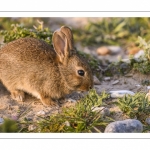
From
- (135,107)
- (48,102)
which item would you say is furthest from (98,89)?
(135,107)

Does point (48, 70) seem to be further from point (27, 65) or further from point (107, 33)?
point (107, 33)

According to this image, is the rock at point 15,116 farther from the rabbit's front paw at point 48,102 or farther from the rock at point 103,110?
the rock at point 103,110

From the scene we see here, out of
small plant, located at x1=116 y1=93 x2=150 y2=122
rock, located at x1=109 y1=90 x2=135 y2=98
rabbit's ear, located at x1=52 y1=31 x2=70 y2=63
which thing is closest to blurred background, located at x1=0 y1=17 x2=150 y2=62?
rock, located at x1=109 y1=90 x2=135 y2=98

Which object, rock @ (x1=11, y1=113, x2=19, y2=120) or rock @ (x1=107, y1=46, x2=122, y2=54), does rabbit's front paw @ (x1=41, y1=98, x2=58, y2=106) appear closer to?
rock @ (x1=11, y1=113, x2=19, y2=120)
